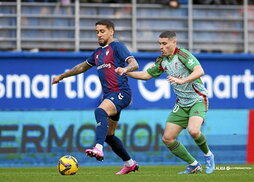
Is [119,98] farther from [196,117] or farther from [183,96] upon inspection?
[196,117]

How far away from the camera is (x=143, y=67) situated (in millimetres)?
17031

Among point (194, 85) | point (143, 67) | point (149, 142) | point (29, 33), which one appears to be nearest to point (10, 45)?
point (29, 33)

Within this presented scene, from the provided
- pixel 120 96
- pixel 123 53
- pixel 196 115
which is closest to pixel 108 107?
pixel 120 96

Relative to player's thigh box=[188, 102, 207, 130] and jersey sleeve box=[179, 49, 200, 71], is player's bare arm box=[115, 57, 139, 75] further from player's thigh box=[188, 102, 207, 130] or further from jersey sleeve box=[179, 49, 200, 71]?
player's thigh box=[188, 102, 207, 130]

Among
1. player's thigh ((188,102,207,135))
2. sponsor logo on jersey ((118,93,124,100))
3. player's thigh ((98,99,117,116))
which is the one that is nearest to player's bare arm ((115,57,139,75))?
sponsor logo on jersey ((118,93,124,100))

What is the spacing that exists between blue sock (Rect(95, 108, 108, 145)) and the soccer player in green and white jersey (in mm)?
712

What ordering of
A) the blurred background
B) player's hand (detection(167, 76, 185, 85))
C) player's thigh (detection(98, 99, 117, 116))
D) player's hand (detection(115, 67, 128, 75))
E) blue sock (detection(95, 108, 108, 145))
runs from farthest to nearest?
the blurred background < player's thigh (detection(98, 99, 117, 116)) < blue sock (detection(95, 108, 108, 145)) < player's hand (detection(115, 67, 128, 75)) < player's hand (detection(167, 76, 185, 85))

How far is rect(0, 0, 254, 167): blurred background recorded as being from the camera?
15469 millimetres

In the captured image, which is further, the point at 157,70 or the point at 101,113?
the point at 157,70

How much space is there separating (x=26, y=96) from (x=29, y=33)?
104 inches

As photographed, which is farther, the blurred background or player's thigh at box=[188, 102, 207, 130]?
the blurred background

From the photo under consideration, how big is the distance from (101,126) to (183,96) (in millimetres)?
1318

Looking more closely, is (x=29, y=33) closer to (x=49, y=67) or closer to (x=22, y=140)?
(x=49, y=67)

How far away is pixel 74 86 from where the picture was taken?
54.7 feet
